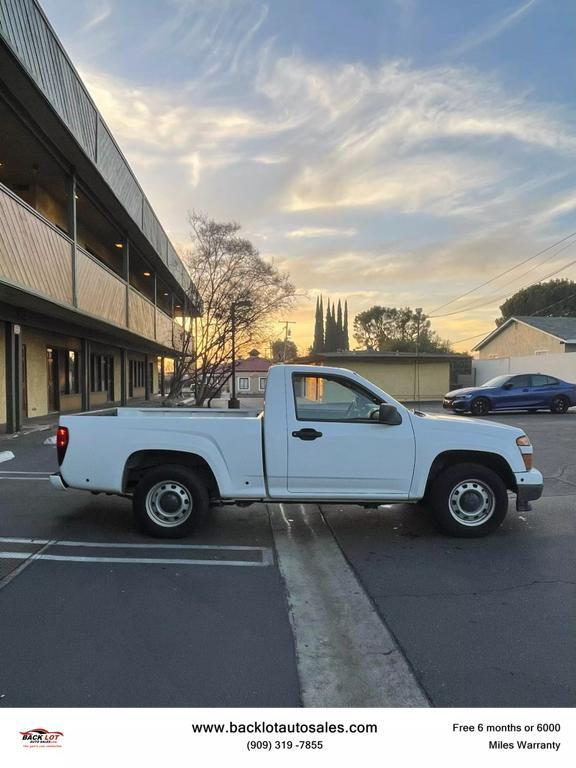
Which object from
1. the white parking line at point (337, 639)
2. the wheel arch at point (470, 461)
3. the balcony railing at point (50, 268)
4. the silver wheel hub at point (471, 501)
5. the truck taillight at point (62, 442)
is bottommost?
the white parking line at point (337, 639)

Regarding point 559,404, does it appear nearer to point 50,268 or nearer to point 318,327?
point 50,268

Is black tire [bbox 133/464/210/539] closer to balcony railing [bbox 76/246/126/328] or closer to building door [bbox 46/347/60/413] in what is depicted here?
balcony railing [bbox 76/246/126/328]

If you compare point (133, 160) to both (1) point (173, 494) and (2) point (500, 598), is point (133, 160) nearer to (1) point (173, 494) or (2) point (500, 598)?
(1) point (173, 494)

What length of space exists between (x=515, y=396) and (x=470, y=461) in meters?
16.3

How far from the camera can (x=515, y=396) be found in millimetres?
20234

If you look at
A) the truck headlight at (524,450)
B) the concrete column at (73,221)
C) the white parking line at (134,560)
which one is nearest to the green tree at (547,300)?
the concrete column at (73,221)

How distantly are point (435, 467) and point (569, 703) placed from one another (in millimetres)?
2827

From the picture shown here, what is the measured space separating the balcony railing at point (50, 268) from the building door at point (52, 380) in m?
3.05

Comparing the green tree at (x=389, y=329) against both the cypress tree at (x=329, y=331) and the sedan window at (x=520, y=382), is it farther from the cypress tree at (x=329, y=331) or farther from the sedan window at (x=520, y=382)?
the sedan window at (x=520, y=382)

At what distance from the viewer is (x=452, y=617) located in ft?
12.0

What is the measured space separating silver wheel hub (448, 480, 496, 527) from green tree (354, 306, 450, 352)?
224ft

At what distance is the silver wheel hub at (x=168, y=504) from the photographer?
208 inches

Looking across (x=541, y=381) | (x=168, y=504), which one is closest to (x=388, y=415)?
(x=168, y=504)
